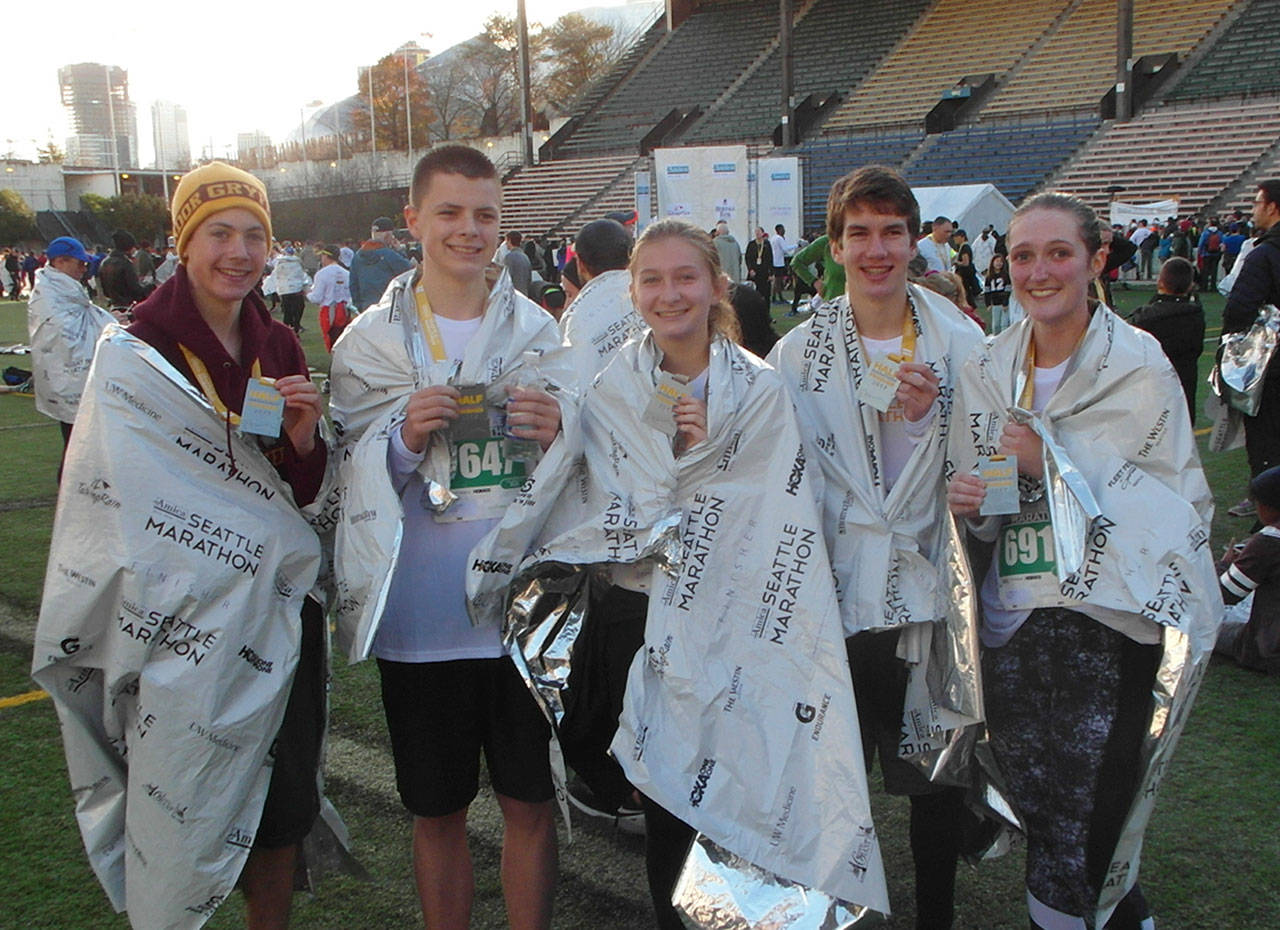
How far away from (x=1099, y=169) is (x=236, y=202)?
1173 inches

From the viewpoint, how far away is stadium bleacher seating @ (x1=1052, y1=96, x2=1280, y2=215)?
A: 1057 inches

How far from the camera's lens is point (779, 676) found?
97.3 inches

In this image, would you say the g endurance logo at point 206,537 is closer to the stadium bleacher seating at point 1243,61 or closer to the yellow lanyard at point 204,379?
the yellow lanyard at point 204,379

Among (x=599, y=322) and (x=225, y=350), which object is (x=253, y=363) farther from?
(x=599, y=322)

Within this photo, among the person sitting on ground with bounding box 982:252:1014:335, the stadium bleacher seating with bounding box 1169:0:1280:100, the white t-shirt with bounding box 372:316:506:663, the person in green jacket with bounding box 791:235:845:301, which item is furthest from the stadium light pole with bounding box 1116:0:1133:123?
the white t-shirt with bounding box 372:316:506:663

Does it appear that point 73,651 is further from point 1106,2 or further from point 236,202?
point 1106,2

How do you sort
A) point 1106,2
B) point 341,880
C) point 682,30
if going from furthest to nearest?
point 682,30
point 1106,2
point 341,880

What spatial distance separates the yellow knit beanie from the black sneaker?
75.7 inches

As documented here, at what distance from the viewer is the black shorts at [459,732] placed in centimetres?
264

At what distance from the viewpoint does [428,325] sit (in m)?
2.71

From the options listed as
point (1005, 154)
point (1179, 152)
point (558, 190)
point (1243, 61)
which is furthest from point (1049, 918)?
point (558, 190)

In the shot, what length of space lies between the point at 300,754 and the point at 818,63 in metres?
41.1

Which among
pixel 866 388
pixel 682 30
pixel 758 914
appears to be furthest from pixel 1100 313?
pixel 682 30

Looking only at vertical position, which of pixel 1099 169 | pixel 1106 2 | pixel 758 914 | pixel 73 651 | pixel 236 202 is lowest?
pixel 758 914
